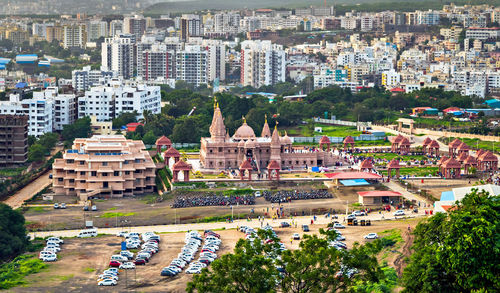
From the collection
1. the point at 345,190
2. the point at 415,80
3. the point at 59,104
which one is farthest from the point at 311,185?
the point at 415,80

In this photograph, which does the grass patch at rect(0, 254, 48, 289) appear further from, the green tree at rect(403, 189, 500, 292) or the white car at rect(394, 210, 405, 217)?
the white car at rect(394, 210, 405, 217)

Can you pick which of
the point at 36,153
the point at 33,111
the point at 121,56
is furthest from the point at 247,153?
the point at 121,56

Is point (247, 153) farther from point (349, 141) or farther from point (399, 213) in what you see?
point (399, 213)

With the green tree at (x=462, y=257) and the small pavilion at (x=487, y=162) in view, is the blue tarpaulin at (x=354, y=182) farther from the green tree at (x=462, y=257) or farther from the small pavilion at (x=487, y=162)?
the green tree at (x=462, y=257)

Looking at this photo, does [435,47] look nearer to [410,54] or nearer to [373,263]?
[410,54]

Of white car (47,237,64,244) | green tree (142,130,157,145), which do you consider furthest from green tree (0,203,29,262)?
green tree (142,130,157,145)

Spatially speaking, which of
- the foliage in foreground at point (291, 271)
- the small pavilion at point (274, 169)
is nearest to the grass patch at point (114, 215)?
the small pavilion at point (274, 169)
